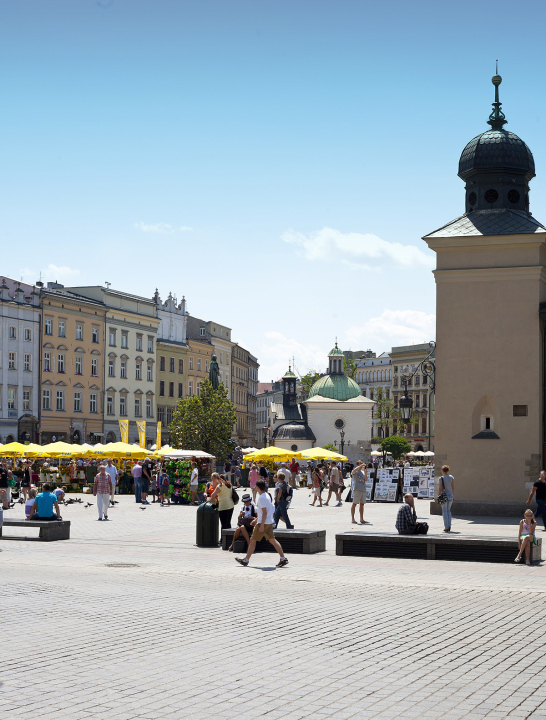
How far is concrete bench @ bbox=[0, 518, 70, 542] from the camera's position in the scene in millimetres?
20688

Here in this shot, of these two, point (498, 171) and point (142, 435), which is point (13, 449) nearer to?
point (142, 435)

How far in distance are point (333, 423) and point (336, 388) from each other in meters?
4.75

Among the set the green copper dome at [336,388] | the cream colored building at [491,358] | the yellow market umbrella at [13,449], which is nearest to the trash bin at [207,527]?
the cream colored building at [491,358]

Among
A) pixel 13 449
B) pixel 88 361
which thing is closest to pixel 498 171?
pixel 13 449

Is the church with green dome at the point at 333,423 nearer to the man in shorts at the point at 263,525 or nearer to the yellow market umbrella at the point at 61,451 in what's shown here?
the yellow market umbrella at the point at 61,451

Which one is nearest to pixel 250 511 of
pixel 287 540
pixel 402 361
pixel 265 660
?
pixel 287 540

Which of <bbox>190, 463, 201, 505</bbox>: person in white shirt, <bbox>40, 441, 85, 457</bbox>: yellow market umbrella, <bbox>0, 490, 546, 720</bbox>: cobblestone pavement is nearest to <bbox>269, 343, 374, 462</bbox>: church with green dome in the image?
<bbox>40, 441, 85, 457</bbox>: yellow market umbrella

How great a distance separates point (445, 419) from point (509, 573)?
593 inches

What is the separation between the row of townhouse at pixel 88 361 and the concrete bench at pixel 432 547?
180 feet

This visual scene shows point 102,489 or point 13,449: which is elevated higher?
point 13,449

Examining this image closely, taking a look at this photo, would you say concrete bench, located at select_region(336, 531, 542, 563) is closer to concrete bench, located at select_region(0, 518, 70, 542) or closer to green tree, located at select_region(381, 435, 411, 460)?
concrete bench, located at select_region(0, 518, 70, 542)

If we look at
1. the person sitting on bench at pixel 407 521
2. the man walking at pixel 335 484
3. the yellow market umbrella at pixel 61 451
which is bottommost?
the man walking at pixel 335 484

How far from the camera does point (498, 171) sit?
32781mm

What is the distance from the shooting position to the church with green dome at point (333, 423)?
10900cm
